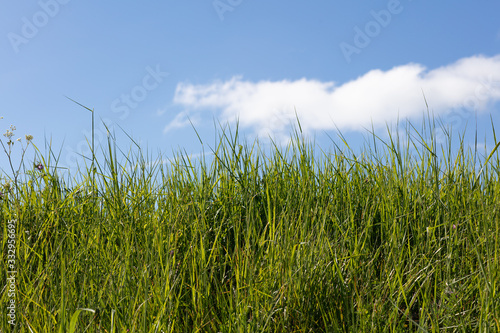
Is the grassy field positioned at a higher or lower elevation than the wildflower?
lower

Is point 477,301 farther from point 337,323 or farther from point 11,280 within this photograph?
point 11,280

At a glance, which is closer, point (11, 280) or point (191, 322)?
point (191, 322)

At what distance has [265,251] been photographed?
98.3 inches

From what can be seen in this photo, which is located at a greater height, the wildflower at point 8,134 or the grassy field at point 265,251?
the wildflower at point 8,134

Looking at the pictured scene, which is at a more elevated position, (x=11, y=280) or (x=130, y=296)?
(x=11, y=280)

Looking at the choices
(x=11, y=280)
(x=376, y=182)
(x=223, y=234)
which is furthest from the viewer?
(x=376, y=182)

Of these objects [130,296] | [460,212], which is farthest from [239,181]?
[460,212]

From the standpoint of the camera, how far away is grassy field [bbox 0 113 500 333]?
2088mm

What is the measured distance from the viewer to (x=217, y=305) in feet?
7.41

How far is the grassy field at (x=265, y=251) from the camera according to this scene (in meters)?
2.09

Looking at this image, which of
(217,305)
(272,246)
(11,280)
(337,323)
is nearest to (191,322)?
(217,305)

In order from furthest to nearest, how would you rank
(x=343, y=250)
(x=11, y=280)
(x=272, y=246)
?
(x=11, y=280)
(x=343, y=250)
(x=272, y=246)

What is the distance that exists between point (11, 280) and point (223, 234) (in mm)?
1274

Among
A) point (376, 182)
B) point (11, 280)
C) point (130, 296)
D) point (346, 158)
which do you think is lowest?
point (130, 296)
